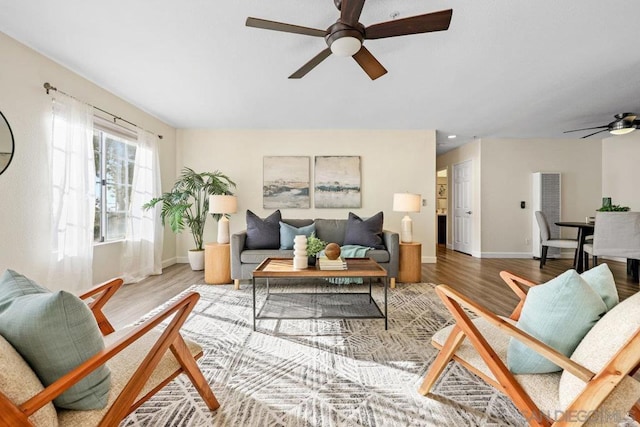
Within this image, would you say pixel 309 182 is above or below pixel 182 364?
above

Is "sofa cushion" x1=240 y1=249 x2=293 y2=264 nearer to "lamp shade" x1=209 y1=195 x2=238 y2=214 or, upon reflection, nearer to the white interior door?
"lamp shade" x1=209 y1=195 x2=238 y2=214

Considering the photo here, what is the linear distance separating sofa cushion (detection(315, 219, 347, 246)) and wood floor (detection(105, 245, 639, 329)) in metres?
1.06

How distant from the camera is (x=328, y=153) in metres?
5.14

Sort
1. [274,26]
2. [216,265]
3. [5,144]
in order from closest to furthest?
[274,26] → [5,144] → [216,265]

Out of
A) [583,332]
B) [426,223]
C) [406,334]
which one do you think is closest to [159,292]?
[406,334]

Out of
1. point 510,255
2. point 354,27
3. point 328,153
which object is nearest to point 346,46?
point 354,27

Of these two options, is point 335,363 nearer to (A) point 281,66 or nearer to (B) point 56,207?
(A) point 281,66

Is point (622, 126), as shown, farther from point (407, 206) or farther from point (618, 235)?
point (407, 206)

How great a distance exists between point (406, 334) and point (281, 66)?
2728mm

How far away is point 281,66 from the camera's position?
9.42 ft

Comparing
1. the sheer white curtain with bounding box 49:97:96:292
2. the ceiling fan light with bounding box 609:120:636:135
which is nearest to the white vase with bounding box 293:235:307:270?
the sheer white curtain with bounding box 49:97:96:292

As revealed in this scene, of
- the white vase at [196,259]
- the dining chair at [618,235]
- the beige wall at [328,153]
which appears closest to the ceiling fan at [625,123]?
the dining chair at [618,235]

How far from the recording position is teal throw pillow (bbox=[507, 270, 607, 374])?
1.03 meters

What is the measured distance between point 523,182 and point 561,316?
5.84 metres
